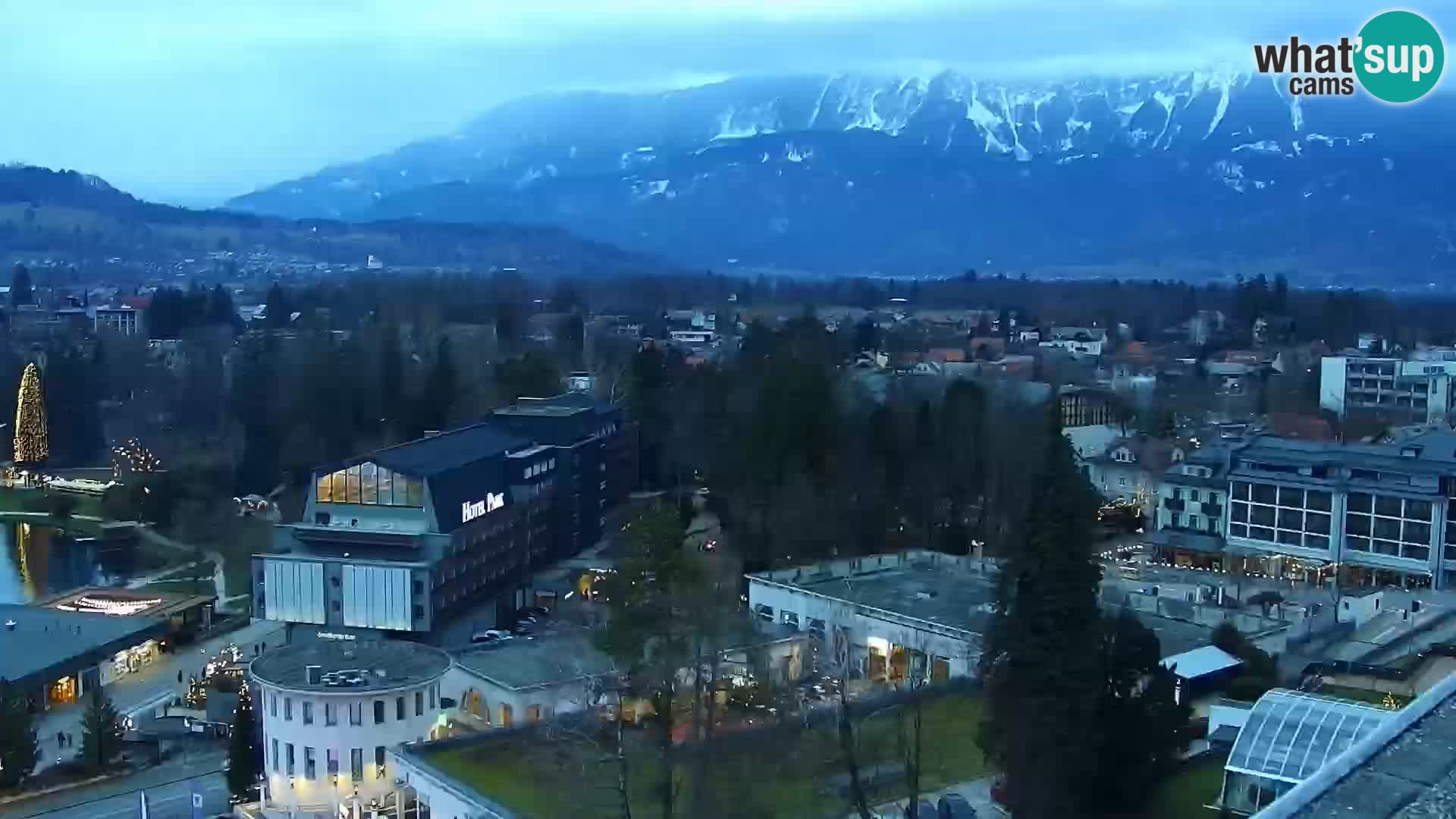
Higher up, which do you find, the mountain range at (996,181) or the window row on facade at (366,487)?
the mountain range at (996,181)

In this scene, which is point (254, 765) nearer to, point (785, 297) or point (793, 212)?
point (785, 297)

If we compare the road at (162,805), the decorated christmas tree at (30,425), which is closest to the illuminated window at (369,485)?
the road at (162,805)

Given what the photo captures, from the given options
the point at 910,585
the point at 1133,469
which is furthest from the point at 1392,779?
the point at 1133,469

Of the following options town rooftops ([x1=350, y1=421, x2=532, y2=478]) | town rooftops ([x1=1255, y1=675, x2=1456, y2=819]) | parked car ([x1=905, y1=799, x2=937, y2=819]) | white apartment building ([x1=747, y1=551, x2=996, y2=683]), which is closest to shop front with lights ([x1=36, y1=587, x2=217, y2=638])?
town rooftops ([x1=350, y1=421, x2=532, y2=478])

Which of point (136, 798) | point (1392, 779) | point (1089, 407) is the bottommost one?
point (136, 798)

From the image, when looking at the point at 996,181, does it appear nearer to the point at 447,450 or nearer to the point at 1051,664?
the point at 447,450

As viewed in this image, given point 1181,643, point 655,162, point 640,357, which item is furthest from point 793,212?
point 1181,643

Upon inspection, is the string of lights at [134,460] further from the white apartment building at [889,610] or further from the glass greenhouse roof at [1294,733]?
the glass greenhouse roof at [1294,733]
